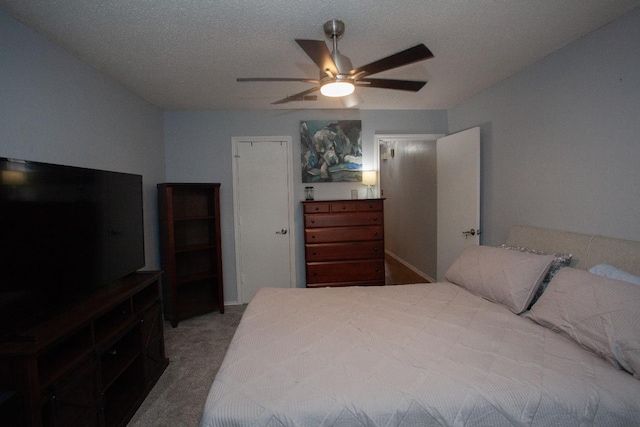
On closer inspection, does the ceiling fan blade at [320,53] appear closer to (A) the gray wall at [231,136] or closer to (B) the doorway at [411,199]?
(A) the gray wall at [231,136]

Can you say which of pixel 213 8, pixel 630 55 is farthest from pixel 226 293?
pixel 630 55

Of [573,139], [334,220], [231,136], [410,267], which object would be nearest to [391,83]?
[573,139]

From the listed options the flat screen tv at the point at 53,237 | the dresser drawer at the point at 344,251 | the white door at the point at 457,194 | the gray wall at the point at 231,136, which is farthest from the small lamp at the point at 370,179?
the flat screen tv at the point at 53,237

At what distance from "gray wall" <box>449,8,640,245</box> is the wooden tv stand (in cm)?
328

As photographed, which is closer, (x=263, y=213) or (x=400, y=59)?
→ (x=400, y=59)

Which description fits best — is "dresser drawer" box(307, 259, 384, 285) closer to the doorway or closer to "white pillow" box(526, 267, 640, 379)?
the doorway

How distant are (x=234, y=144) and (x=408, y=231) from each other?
3.49 meters

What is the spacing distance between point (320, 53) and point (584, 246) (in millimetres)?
2197

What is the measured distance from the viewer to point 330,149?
3.93 metres

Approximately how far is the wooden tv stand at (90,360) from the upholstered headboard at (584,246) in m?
3.09

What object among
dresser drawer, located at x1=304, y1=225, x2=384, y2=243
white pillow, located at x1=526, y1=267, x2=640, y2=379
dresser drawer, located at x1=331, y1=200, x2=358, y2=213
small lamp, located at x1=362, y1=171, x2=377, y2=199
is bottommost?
white pillow, located at x1=526, y1=267, x2=640, y2=379

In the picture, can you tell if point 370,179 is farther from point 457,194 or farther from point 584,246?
point 584,246

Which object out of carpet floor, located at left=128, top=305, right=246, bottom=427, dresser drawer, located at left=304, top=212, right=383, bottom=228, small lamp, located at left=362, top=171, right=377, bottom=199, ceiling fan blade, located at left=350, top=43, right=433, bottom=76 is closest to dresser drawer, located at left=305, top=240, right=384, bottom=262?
dresser drawer, located at left=304, top=212, right=383, bottom=228

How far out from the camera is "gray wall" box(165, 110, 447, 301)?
382 centimetres
